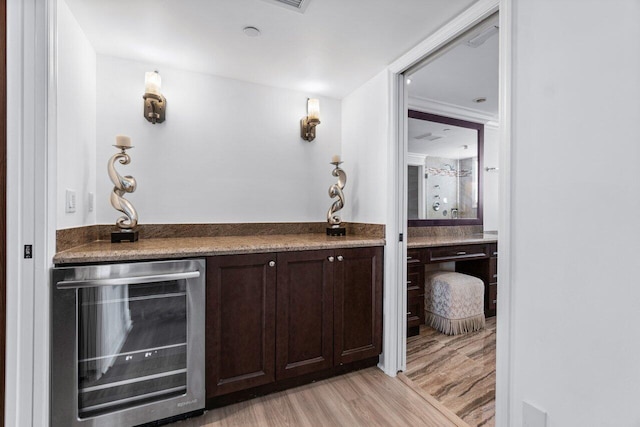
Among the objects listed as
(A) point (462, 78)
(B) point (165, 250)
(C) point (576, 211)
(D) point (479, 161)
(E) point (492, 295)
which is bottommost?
(E) point (492, 295)

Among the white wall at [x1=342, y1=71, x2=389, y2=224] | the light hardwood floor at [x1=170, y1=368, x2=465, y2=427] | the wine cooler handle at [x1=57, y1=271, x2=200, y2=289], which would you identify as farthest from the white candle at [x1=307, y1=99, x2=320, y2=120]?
the light hardwood floor at [x1=170, y1=368, x2=465, y2=427]

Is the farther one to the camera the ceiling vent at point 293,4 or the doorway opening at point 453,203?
the doorway opening at point 453,203

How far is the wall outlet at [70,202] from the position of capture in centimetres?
157

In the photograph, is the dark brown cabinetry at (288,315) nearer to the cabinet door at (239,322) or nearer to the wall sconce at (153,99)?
the cabinet door at (239,322)

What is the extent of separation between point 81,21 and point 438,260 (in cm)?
320

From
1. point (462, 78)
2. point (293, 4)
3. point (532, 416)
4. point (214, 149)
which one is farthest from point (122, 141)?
point (462, 78)

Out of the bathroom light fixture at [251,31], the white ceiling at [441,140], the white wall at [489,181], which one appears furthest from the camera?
the white wall at [489,181]

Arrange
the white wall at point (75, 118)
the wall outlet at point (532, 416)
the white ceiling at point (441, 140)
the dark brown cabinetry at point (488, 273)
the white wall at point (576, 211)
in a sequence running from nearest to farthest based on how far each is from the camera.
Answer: the white wall at point (576, 211) < the wall outlet at point (532, 416) < the white wall at point (75, 118) < the dark brown cabinetry at point (488, 273) < the white ceiling at point (441, 140)

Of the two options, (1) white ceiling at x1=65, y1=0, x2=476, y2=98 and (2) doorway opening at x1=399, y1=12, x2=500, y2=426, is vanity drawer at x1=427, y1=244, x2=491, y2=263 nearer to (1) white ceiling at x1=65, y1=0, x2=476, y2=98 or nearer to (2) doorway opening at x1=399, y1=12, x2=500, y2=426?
(2) doorway opening at x1=399, y1=12, x2=500, y2=426

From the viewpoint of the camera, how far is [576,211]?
1104mm

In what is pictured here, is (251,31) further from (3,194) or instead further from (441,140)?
(441,140)

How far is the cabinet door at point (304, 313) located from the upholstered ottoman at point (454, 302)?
1380mm

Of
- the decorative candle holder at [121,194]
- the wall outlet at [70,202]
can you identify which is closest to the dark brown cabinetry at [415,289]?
the decorative candle holder at [121,194]

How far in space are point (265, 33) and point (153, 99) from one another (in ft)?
3.00
